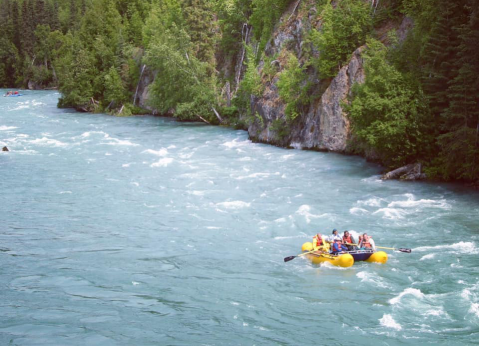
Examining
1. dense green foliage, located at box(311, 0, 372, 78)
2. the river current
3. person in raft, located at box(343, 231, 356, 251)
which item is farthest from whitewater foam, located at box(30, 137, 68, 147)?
person in raft, located at box(343, 231, 356, 251)

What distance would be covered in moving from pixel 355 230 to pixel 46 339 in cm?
1347

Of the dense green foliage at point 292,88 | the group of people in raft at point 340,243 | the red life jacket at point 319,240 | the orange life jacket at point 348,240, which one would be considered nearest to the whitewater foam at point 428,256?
the group of people in raft at point 340,243

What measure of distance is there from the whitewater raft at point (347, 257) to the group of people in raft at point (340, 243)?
215 mm

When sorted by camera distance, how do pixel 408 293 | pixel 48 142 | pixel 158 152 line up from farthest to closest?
pixel 48 142
pixel 158 152
pixel 408 293

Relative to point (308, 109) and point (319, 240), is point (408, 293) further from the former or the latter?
point (308, 109)

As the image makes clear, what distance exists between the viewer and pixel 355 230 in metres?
23.9

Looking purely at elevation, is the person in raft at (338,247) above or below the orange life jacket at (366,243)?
below

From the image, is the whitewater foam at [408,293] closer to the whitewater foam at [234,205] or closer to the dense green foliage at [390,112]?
the whitewater foam at [234,205]

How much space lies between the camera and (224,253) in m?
21.9

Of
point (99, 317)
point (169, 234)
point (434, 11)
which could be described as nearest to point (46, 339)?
point (99, 317)

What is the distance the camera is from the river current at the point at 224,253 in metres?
15.9

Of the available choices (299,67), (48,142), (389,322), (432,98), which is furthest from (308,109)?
(389,322)

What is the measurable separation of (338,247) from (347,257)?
0.60 metres

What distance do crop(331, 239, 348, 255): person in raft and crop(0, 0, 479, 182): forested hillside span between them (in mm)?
10307
